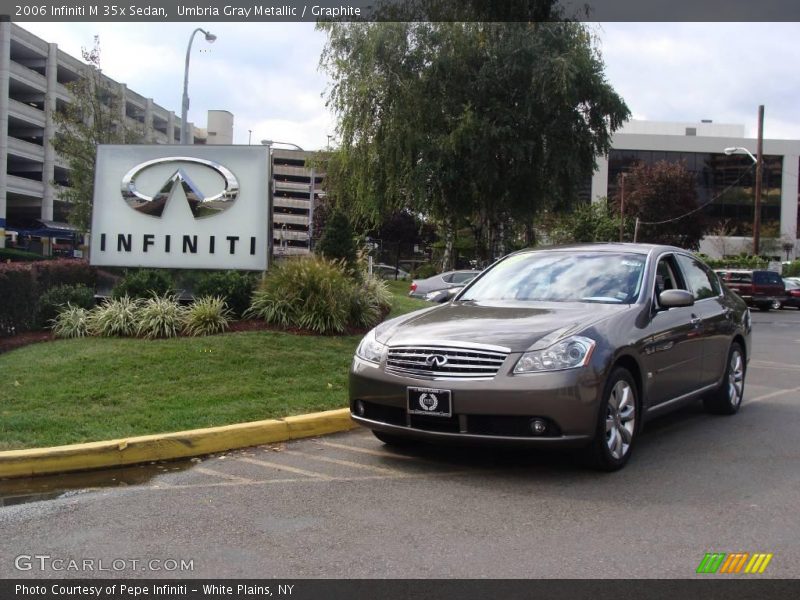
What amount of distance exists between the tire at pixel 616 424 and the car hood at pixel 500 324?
18.6 inches

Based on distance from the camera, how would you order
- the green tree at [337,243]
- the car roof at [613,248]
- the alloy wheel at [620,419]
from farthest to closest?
1. the green tree at [337,243]
2. the car roof at [613,248]
3. the alloy wheel at [620,419]

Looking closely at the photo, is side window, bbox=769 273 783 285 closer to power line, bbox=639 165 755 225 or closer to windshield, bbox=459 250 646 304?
power line, bbox=639 165 755 225

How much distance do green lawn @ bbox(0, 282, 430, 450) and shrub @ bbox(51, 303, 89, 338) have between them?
1.30 feet

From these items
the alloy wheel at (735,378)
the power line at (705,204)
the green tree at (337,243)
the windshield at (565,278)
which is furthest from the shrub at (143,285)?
the power line at (705,204)

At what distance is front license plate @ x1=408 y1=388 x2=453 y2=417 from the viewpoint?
5.28 m

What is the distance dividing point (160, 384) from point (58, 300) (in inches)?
153

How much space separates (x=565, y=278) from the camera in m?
6.66

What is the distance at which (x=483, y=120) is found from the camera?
2409 cm

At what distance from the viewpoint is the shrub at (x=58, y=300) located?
35.8 ft

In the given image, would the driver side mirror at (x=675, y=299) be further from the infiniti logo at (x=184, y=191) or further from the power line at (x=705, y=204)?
the power line at (x=705, y=204)

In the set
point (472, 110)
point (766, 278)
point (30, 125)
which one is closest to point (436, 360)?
point (472, 110)

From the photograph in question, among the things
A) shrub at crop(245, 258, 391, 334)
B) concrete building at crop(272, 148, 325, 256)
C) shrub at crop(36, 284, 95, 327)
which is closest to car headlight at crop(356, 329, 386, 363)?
shrub at crop(245, 258, 391, 334)
